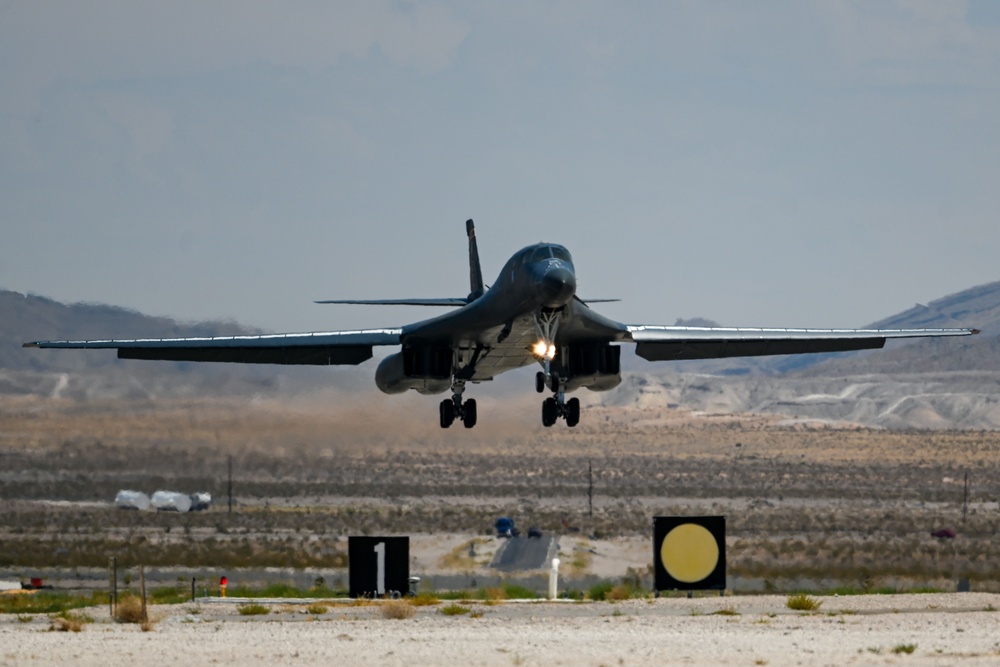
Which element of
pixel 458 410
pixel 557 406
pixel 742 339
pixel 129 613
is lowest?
pixel 129 613

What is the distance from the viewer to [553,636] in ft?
98.3

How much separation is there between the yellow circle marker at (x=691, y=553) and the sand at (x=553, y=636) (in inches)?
88.9

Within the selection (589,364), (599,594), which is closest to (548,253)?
(589,364)

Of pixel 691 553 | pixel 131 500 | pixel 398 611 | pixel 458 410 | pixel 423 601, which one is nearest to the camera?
pixel 398 611

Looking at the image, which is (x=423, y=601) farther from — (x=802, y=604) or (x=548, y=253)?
(x=548, y=253)

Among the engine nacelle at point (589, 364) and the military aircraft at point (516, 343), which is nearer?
the military aircraft at point (516, 343)

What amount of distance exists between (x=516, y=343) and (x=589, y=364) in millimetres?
2280

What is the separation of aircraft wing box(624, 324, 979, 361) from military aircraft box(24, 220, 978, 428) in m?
0.03

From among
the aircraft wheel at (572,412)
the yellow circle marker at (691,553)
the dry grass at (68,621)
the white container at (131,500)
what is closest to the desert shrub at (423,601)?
the yellow circle marker at (691,553)

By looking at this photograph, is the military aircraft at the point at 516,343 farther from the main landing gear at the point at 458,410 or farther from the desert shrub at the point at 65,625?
the desert shrub at the point at 65,625

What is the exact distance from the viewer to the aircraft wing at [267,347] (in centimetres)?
3781

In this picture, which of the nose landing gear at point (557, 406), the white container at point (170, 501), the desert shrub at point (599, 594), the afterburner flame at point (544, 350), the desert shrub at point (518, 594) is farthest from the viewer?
the white container at point (170, 501)

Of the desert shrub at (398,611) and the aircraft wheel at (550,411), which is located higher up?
the aircraft wheel at (550,411)

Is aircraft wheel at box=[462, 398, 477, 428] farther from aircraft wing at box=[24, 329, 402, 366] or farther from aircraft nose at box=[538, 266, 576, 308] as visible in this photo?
aircraft nose at box=[538, 266, 576, 308]
